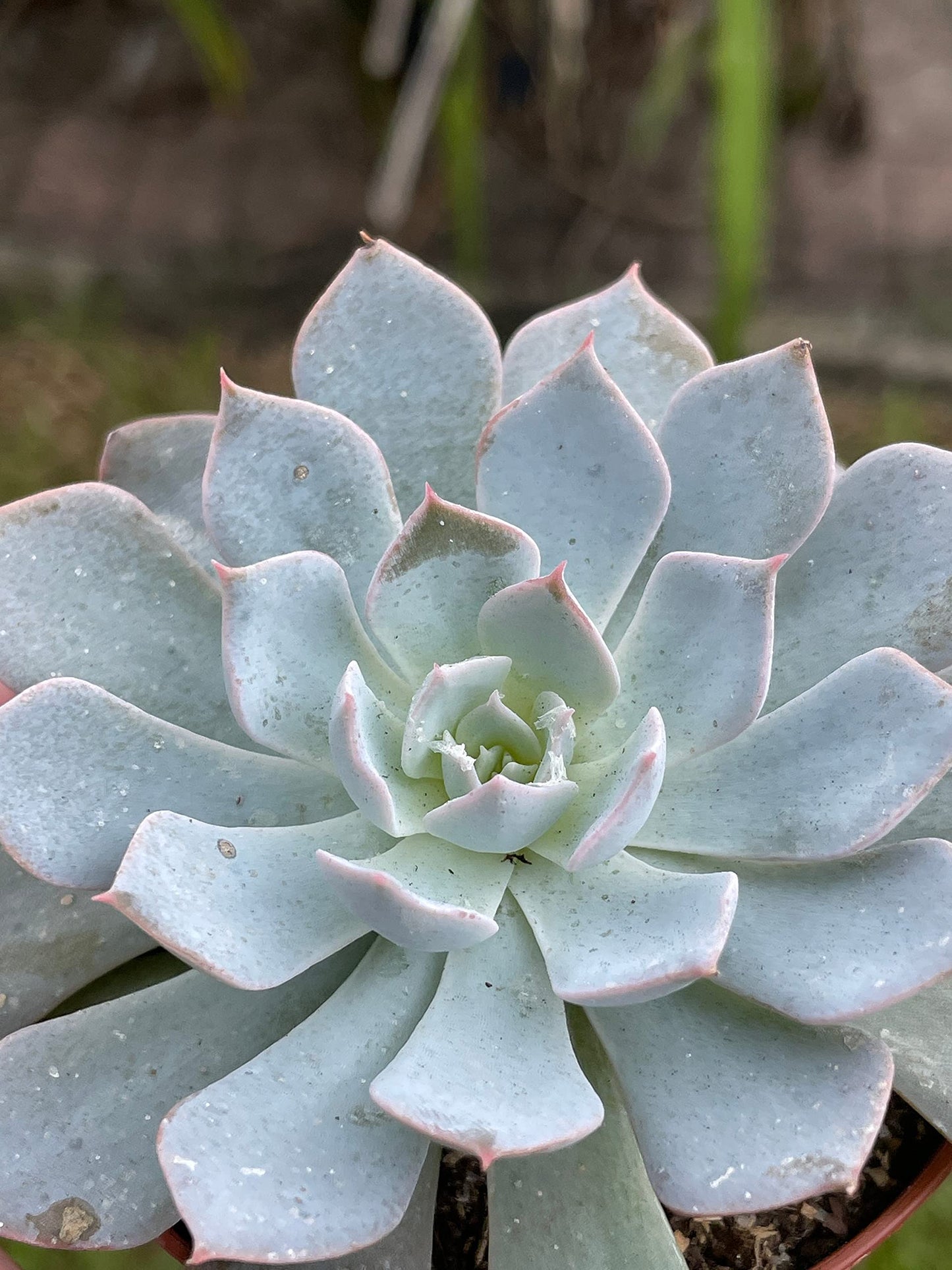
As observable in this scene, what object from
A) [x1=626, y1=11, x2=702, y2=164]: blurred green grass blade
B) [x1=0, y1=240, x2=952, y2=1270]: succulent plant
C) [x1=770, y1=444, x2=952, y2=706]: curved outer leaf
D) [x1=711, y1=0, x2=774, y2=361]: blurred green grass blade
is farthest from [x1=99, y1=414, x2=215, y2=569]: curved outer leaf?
→ [x1=626, y1=11, x2=702, y2=164]: blurred green grass blade

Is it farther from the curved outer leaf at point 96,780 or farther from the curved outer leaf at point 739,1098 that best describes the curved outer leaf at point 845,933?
the curved outer leaf at point 96,780

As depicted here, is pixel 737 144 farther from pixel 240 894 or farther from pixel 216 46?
pixel 240 894

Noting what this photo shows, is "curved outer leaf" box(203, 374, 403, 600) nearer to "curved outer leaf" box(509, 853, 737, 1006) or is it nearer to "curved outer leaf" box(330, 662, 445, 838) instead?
"curved outer leaf" box(330, 662, 445, 838)

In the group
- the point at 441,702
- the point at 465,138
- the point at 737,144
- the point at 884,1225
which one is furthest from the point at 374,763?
the point at 465,138

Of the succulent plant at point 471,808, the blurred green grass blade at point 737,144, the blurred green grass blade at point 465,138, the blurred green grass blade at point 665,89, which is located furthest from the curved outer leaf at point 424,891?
the blurred green grass blade at point 665,89

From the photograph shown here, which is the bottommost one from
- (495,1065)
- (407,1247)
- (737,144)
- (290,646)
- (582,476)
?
(407,1247)

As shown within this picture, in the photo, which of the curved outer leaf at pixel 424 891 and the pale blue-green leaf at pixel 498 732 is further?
the pale blue-green leaf at pixel 498 732
